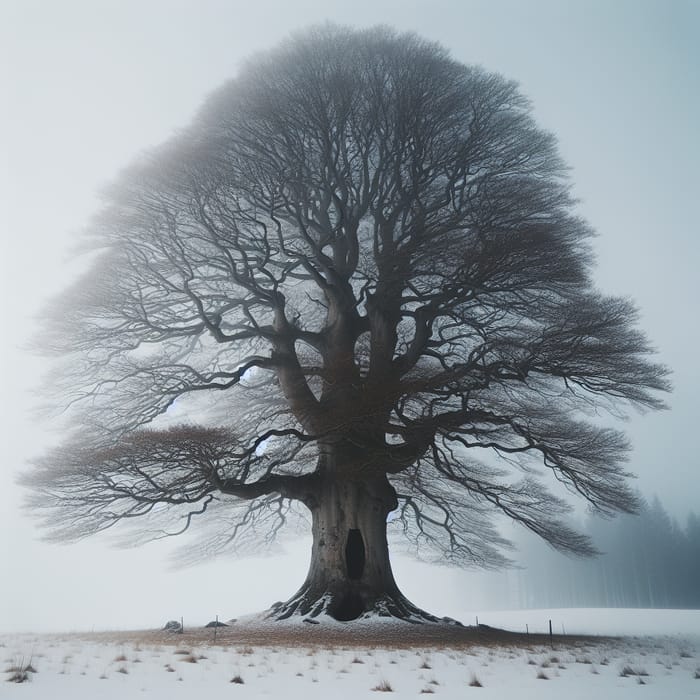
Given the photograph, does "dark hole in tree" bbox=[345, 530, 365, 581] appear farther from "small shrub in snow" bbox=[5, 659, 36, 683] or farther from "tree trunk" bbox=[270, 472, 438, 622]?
"small shrub in snow" bbox=[5, 659, 36, 683]

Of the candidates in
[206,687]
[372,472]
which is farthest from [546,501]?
[206,687]

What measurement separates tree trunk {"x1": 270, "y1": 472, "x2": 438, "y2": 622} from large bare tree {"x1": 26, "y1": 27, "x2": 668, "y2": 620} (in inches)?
1.6

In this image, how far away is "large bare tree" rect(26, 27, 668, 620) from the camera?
40.9ft

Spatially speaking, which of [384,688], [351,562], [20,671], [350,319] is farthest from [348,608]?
[20,671]

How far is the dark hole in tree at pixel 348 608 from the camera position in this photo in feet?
42.1

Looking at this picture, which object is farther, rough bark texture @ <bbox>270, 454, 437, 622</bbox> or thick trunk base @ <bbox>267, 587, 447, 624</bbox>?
rough bark texture @ <bbox>270, 454, 437, 622</bbox>

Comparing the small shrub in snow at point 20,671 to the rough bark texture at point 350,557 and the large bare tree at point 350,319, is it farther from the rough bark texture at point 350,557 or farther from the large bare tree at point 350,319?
the rough bark texture at point 350,557

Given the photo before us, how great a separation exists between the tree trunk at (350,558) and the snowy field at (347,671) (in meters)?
2.85

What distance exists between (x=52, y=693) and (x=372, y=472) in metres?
8.63

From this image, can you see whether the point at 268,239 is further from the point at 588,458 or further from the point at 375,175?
the point at 588,458

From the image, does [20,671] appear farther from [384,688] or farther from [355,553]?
[355,553]

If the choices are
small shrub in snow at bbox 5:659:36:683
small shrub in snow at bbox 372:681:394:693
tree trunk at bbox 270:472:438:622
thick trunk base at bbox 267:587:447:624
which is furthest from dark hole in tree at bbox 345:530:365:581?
small shrub in snow at bbox 5:659:36:683

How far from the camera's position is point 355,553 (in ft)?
45.5

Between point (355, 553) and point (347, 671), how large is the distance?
22.6 ft
